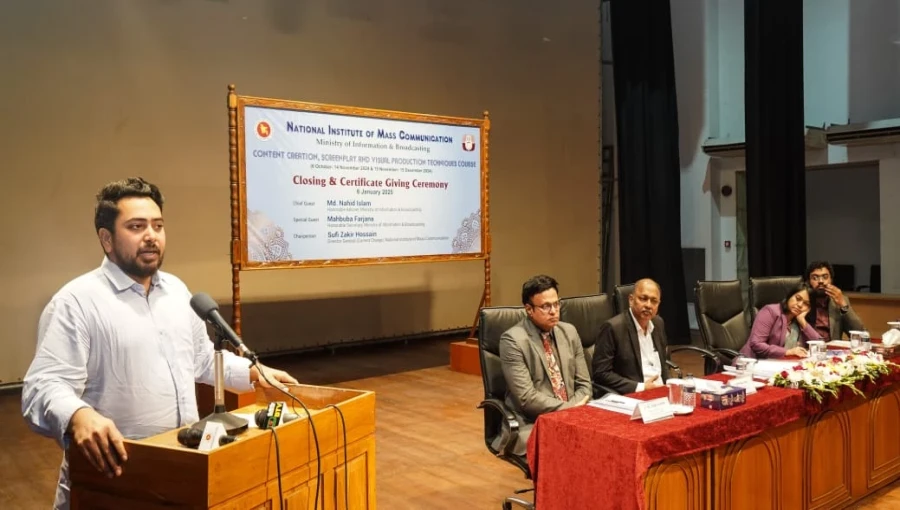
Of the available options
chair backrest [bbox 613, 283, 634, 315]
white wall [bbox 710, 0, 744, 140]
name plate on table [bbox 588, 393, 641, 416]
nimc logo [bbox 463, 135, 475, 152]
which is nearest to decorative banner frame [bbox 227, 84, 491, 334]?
nimc logo [bbox 463, 135, 475, 152]

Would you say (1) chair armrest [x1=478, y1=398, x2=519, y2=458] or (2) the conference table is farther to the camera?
(1) chair armrest [x1=478, y1=398, x2=519, y2=458]

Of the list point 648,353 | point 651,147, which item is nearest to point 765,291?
point 648,353

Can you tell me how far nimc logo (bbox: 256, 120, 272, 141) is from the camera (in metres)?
5.74

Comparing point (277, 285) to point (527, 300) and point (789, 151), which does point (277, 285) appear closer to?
point (527, 300)

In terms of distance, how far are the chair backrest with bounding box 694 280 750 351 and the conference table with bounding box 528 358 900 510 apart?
4.65 feet

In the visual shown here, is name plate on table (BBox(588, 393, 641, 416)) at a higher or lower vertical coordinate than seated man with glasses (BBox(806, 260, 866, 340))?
lower

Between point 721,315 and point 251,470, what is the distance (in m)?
4.07

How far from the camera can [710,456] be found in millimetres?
2742

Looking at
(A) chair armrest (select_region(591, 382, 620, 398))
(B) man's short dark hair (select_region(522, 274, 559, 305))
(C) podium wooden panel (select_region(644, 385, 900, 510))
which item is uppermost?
(B) man's short dark hair (select_region(522, 274, 559, 305))

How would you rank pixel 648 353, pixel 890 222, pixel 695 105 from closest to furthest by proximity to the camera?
pixel 648 353
pixel 890 222
pixel 695 105

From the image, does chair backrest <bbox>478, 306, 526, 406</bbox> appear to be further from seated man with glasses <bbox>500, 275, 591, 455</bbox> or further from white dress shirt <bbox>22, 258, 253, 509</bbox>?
white dress shirt <bbox>22, 258, 253, 509</bbox>

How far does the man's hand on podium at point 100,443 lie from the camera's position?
1536 mm

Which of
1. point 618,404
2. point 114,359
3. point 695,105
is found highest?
point 695,105

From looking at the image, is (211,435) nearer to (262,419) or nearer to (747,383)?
(262,419)
